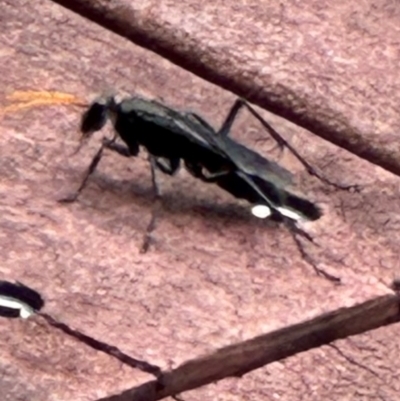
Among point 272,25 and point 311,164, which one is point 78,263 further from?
point 272,25

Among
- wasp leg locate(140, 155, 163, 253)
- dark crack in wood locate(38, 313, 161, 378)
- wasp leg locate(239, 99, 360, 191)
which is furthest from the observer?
wasp leg locate(239, 99, 360, 191)

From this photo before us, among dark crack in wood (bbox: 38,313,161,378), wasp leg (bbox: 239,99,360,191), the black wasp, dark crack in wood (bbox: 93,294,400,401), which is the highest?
wasp leg (bbox: 239,99,360,191)

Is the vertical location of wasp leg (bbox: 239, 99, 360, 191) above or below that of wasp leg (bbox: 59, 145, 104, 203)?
above

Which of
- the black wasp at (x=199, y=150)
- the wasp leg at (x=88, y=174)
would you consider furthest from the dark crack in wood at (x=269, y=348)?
the wasp leg at (x=88, y=174)

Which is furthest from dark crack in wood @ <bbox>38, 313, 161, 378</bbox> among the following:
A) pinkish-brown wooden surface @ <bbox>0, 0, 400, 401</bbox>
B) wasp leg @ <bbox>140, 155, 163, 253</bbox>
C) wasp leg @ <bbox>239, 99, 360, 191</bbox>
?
wasp leg @ <bbox>239, 99, 360, 191</bbox>

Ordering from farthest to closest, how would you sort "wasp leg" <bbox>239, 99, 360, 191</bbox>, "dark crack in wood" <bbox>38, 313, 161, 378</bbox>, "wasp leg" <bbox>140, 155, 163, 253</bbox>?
"wasp leg" <bbox>239, 99, 360, 191</bbox>
"wasp leg" <bbox>140, 155, 163, 253</bbox>
"dark crack in wood" <bbox>38, 313, 161, 378</bbox>

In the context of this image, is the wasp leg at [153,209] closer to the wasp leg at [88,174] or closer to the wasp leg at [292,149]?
the wasp leg at [88,174]

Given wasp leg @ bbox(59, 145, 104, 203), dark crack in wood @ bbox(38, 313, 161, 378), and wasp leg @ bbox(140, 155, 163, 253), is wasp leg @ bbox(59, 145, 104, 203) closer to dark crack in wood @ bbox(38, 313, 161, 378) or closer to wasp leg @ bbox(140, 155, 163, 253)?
wasp leg @ bbox(140, 155, 163, 253)

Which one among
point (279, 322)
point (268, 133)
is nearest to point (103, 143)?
point (268, 133)

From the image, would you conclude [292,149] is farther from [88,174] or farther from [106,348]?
[106,348]
